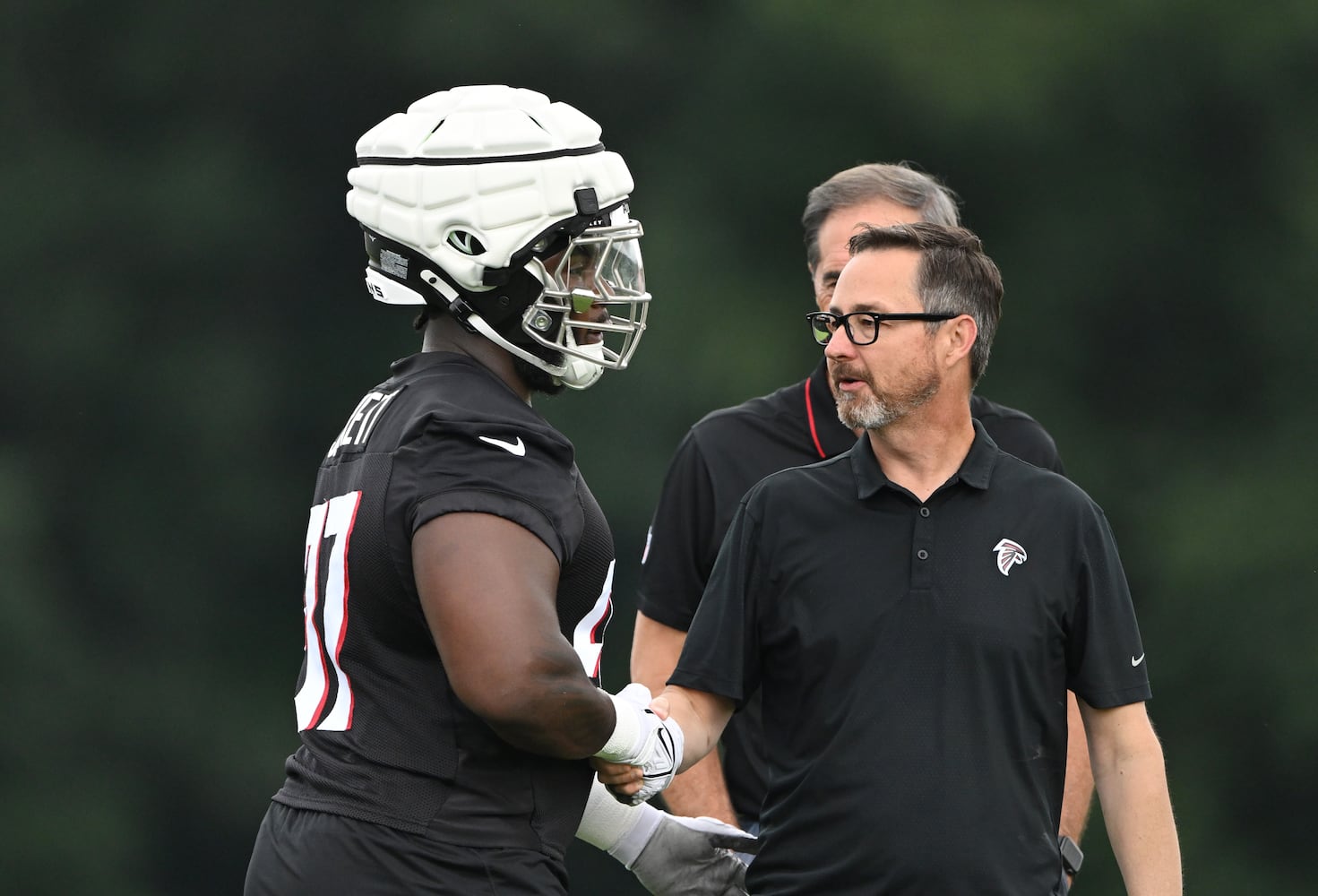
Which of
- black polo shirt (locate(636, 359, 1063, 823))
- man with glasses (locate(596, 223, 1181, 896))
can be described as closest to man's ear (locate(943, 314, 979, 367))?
man with glasses (locate(596, 223, 1181, 896))

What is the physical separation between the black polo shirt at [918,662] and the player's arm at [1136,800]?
0.04 metres

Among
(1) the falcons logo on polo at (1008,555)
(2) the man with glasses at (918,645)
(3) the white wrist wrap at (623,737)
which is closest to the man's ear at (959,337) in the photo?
(2) the man with glasses at (918,645)

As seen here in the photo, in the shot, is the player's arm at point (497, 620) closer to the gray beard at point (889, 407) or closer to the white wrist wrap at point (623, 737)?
the white wrist wrap at point (623, 737)

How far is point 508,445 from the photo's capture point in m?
1.96

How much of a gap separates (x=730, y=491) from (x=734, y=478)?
0.08 feet

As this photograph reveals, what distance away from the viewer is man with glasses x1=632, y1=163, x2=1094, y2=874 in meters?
2.86

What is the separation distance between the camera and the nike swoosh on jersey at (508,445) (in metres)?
1.96

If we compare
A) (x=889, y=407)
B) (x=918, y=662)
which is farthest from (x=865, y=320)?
(x=918, y=662)

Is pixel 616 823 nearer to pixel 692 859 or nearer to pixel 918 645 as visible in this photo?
pixel 692 859

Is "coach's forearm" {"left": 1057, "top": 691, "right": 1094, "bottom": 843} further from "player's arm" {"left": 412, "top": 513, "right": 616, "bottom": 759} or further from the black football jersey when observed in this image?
"player's arm" {"left": 412, "top": 513, "right": 616, "bottom": 759}

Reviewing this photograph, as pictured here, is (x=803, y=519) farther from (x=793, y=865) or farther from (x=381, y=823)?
(x=381, y=823)

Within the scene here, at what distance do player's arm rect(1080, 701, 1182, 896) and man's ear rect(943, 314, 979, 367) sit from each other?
0.51m

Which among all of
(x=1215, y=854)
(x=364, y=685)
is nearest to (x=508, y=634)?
(x=364, y=685)

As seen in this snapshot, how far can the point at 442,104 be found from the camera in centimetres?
220
